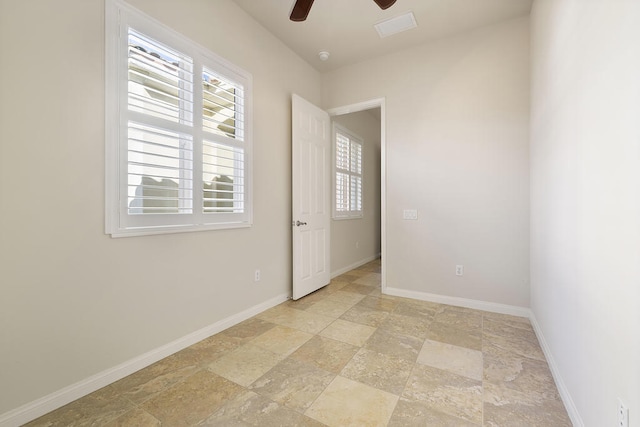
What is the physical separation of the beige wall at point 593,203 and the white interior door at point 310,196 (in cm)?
232

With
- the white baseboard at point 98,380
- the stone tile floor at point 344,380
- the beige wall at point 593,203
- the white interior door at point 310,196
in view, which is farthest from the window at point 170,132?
the beige wall at point 593,203

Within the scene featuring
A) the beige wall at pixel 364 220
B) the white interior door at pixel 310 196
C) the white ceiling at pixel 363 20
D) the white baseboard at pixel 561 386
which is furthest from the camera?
the beige wall at pixel 364 220

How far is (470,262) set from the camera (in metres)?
2.99

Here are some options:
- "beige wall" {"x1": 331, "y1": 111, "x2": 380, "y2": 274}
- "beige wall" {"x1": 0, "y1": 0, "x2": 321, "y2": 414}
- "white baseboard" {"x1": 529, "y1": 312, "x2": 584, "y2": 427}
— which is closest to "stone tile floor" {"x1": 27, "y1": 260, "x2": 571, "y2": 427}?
"white baseboard" {"x1": 529, "y1": 312, "x2": 584, "y2": 427}

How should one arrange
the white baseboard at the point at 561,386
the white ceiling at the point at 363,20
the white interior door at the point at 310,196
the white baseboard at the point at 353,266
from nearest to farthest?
1. the white baseboard at the point at 561,386
2. the white ceiling at the point at 363,20
3. the white interior door at the point at 310,196
4. the white baseboard at the point at 353,266

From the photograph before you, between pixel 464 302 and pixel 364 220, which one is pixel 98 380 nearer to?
pixel 464 302

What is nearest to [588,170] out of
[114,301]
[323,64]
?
[114,301]

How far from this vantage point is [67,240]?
1544 millimetres

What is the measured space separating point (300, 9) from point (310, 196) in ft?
6.60

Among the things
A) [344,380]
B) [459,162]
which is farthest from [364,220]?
[344,380]

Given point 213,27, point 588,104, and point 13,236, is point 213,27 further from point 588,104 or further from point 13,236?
point 588,104

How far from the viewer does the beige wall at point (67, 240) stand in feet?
4.50

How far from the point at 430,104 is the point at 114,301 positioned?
3.54 m

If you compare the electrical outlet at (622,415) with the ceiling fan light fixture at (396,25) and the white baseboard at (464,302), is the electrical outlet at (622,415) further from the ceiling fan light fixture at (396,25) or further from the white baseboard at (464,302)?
the ceiling fan light fixture at (396,25)
